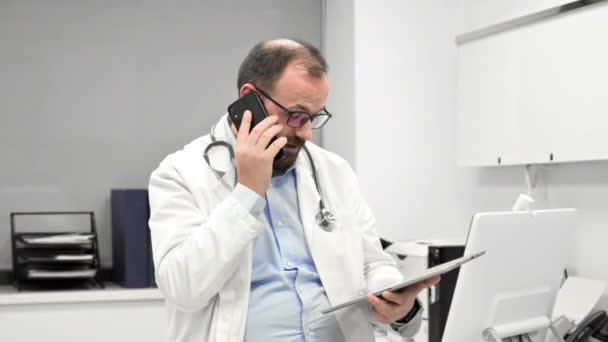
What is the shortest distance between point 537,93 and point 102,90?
6.27ft

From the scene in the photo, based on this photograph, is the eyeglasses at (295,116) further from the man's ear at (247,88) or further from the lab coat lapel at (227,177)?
the lab coat lapel at (227,177)

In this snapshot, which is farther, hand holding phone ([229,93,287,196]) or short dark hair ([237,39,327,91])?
short dark hair ([237,39,327,91])

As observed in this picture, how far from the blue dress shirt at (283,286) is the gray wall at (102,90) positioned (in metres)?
1.87

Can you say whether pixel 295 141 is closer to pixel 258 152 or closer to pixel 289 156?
pixel 289 156

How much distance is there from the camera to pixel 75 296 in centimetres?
304

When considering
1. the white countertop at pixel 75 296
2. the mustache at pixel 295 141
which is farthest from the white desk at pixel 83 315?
the mustache at pixel 295 141

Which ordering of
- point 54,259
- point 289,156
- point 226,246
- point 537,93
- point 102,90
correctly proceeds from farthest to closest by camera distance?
1. point 102,90
2. point 54,259
3. point 537,93
4. point 289,156
5. point 226,246

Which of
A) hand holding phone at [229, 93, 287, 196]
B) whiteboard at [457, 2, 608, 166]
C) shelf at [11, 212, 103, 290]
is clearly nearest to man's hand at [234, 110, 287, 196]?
hand holding phone at [229, 93, 287, 196]

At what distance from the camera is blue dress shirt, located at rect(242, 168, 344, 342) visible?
62.0 inches

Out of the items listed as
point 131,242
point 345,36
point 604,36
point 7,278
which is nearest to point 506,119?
point 604,36

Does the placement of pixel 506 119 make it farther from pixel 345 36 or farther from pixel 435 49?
pixel 345 36

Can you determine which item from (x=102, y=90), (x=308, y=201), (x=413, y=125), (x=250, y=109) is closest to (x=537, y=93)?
(x=413, y=125)

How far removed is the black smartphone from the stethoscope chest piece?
170 mm

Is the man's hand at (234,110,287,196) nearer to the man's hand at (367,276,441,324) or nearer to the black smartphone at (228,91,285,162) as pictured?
the black smartphone at (228,91,285,162)
